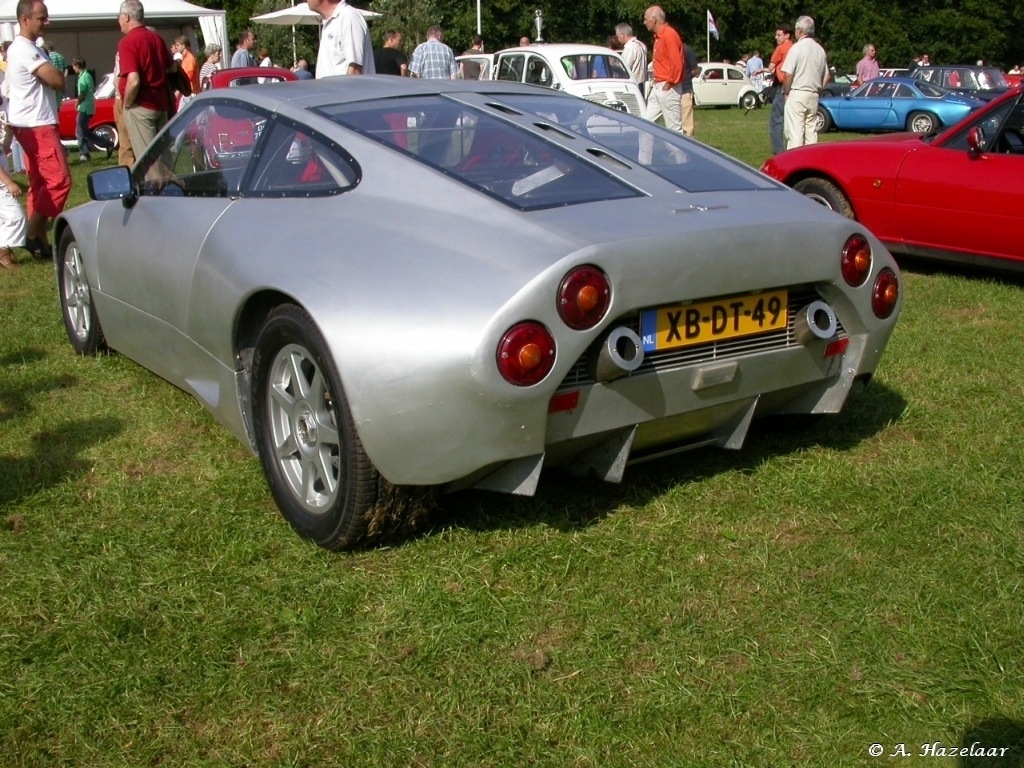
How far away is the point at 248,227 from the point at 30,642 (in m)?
1.44

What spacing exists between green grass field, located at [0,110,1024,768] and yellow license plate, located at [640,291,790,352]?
623 mm

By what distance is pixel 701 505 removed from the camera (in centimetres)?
377

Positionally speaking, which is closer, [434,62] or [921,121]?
[434,62]

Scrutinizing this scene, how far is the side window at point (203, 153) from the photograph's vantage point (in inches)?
163

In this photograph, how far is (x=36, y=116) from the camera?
26.8ft

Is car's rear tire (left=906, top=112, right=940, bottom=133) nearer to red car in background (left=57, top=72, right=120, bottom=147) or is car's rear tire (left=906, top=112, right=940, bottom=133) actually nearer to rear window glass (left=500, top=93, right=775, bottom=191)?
red car in background (left=57, top=72, right=120, bottom=147)

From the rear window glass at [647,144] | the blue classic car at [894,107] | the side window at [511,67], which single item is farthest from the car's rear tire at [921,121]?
the rear window glass at [647,144]

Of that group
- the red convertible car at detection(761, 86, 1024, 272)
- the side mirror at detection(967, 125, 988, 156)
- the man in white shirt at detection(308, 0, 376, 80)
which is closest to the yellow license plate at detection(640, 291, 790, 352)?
the red convertible car at detection(761, 86, 1024, 272)

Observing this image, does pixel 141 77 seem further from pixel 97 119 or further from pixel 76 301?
pixel 97 119

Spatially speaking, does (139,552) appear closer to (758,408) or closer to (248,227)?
(248,227)

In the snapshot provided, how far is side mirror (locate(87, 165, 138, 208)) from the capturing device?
460 cm

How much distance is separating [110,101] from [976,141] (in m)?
14.7

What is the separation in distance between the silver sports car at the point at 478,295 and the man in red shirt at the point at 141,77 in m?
5.20

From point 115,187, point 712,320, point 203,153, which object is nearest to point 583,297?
point 712,320
